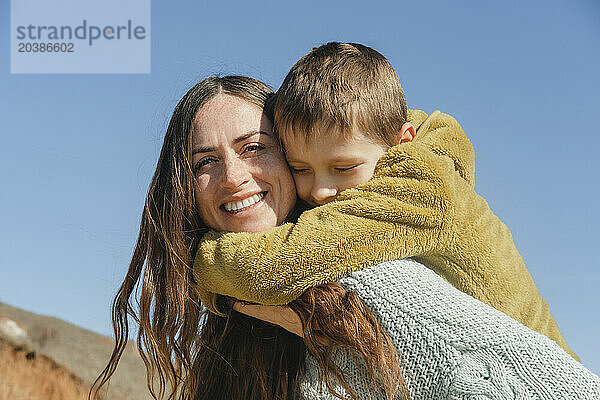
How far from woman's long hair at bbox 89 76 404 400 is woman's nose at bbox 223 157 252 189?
16 cm

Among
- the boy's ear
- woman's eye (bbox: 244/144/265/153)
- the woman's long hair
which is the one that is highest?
the boy's ear

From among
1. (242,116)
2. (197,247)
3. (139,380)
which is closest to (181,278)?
(197,247)

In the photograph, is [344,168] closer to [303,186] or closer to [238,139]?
[303,186]

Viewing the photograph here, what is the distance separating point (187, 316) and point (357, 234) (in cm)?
88

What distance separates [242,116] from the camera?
2.38 meters

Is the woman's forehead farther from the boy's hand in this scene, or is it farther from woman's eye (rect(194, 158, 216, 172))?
the boy's hand

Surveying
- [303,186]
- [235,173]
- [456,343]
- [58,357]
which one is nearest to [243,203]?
[235,173]

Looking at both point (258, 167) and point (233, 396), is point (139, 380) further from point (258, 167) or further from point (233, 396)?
point (258, 167)

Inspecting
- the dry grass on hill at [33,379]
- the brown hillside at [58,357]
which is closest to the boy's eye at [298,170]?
the brown hillside at [58,357]

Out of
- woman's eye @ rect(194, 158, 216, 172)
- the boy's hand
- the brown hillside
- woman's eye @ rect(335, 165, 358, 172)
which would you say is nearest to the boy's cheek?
woman's eye @ rect(335, 165, 358, 172)

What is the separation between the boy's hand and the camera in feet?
6.73

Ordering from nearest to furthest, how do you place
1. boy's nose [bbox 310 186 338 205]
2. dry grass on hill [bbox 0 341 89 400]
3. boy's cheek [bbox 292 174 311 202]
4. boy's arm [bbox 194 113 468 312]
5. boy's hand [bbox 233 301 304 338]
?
1. boy's arm [bbox 194 113 468 312]
2. boy's hand [bbox 233 301 304 338]
3. boy's nose [bbox 310 186 338 205]
4. boy's cheek [bbox 292 174 311 202]
5. dry grass on hill [bbox 0 341 89 400]

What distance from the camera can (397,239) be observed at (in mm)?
1922

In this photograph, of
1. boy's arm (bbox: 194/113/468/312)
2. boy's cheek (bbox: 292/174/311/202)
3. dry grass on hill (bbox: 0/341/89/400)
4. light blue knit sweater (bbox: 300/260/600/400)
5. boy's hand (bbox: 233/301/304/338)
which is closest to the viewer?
light blue knit sweater (bbox: 300/260/600/400)
